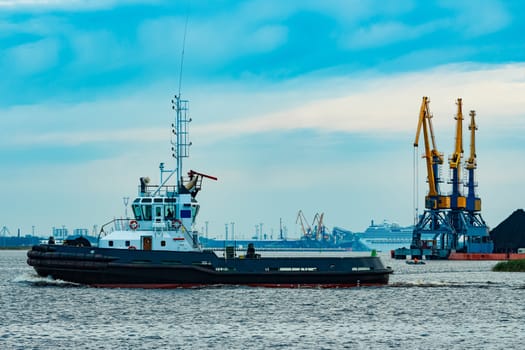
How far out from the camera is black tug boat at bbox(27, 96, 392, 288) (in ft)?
178

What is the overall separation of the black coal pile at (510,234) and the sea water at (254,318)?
10724 centimetres

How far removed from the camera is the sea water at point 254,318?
38156mm

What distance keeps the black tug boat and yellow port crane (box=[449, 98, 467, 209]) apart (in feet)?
364

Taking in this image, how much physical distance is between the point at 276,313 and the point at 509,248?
12862cm

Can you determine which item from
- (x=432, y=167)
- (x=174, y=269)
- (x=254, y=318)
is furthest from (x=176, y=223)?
(x=432, y=167)

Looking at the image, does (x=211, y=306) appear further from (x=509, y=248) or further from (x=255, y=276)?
(x=509, y=248)

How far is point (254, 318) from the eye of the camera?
150 ft

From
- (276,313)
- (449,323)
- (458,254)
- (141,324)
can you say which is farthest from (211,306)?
(458,254)

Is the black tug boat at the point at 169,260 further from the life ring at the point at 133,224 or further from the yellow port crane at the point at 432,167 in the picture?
the yellow port crane at the point at 432,167

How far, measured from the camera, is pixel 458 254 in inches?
6639

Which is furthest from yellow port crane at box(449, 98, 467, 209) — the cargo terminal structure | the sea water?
the sea water

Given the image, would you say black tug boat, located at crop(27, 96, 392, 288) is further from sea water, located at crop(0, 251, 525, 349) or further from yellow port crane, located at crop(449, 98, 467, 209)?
yellow port crane, located at crop(449, 98, 467, 209)

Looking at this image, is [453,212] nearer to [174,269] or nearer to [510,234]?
[510,234]

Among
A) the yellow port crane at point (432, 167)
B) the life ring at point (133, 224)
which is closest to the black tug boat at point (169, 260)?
the life ring at point (133, 224)
